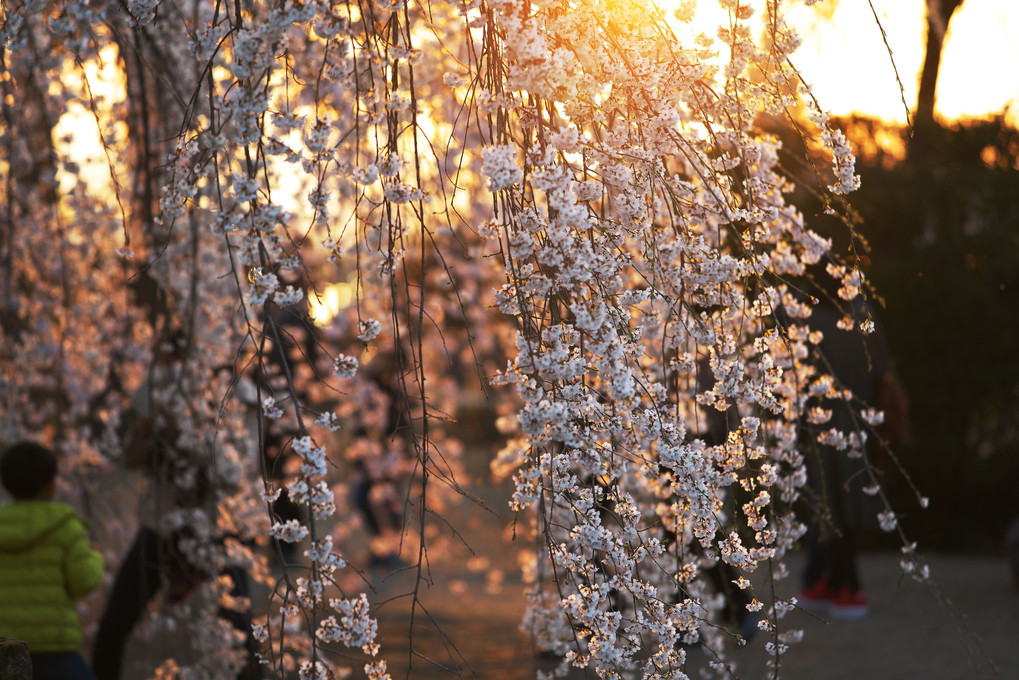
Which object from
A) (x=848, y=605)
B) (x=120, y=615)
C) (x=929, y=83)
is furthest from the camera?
(x=929, y=83)

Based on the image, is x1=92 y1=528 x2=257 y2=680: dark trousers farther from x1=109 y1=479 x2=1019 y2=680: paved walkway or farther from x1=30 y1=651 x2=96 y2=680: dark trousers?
x1=30 y1=651 x2=96 y2=680: dark trousers

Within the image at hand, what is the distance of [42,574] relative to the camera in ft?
10.4

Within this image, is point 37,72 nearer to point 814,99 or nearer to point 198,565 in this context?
point 198,565

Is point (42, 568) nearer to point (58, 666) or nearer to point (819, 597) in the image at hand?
point (58, 666)

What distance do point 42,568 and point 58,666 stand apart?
1.01 feet

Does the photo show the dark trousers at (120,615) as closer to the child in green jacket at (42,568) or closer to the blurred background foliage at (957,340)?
the child in green jacket at (42,568)

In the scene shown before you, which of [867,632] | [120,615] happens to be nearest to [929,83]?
[867,632]

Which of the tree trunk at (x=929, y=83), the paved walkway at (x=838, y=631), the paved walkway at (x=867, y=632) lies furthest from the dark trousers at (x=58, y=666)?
the tree trunk at (x=929, y=83)

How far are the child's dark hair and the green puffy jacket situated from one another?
49 mm

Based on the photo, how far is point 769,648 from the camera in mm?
2045

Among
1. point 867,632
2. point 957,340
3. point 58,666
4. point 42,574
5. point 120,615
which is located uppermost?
point 957,340

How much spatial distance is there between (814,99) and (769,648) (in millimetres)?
1134

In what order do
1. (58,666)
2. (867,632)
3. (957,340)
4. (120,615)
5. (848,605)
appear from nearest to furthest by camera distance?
(58,666), (120,615), (867,632), (848,605), (957,340)

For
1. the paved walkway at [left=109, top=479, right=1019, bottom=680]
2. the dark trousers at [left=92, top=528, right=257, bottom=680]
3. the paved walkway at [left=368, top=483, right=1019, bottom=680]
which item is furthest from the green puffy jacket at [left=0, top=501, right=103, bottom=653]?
the paved walkway at [left=368, top=483, right=1019, bottom=680]
